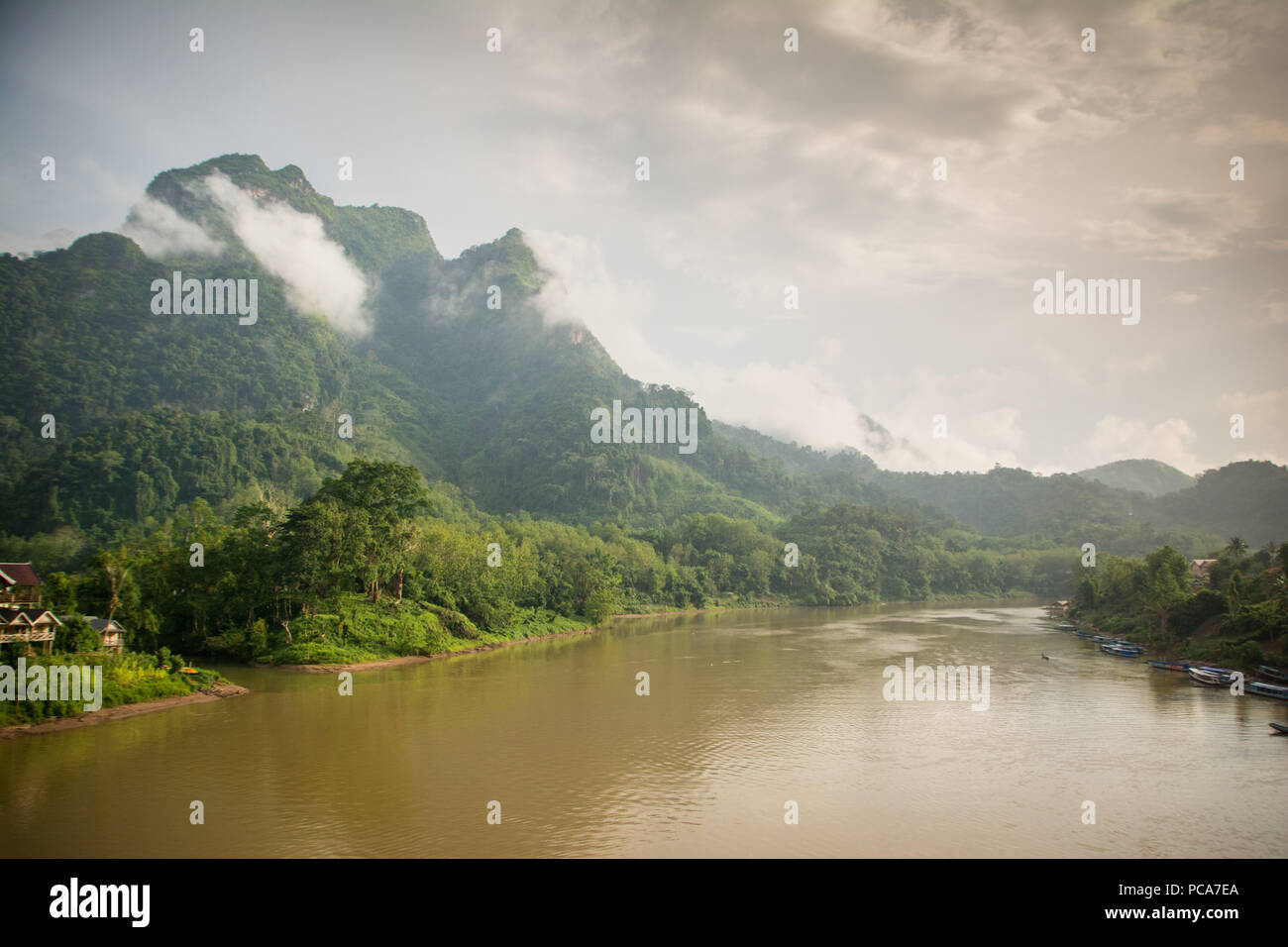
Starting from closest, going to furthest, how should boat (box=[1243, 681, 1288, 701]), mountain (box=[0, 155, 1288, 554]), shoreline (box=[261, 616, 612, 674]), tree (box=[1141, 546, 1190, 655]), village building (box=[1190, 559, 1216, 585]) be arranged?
boat (box=[1243, 681, 1288, 701]) → shoreline (box=[261, 616, 612, 674]) → tree (box=[1141, 546, 1190, 655]) → village building (box=[1190, 559, 1216, 585]) → mountain (box=[0, 155, 1288, 554])

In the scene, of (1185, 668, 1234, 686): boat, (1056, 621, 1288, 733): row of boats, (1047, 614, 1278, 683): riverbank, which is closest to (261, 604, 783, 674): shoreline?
(1056, 621, 1288, 733): row of boats

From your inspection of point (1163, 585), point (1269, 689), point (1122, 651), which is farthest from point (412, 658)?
point (1163, 585)

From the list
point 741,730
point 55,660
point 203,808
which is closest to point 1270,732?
point 741,730

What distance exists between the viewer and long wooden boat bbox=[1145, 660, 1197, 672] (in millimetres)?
29253

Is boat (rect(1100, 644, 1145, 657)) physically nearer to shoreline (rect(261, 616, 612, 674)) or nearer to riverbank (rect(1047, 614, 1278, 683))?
riverbank (rect(1047, 614, 1278, 683))

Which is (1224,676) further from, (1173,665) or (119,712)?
(119,712)

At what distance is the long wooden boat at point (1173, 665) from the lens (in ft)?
96.0

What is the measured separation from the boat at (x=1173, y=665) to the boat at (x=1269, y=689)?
4082 millimetres

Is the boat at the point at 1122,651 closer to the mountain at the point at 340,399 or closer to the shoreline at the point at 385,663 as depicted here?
the shoreline at the point at 385,663

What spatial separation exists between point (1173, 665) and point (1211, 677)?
12.3ft

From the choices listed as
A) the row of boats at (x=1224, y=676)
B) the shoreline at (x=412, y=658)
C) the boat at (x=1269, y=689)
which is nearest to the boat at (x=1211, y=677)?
the row of boats at (x=1224, y=676)

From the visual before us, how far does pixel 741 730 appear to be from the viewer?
20172mm
